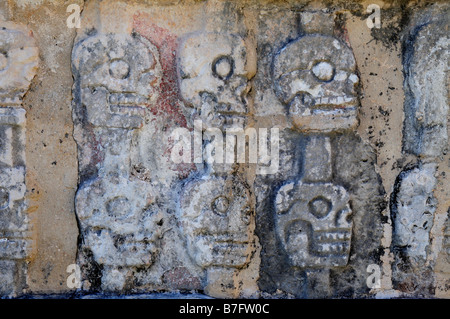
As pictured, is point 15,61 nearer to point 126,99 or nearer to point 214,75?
point 126,99

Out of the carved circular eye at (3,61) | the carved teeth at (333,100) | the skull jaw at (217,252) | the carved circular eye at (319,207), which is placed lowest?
the skull jaw at (217,252)

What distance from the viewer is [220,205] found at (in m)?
3.20

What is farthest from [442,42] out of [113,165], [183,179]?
[113,165]

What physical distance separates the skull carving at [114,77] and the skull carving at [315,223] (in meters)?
0.82

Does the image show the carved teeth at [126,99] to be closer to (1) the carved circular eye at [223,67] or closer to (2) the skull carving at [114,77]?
(2) the skull carving at [114,77]

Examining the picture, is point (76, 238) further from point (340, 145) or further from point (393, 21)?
point (393, 21)

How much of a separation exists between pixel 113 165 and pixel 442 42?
1668 mm

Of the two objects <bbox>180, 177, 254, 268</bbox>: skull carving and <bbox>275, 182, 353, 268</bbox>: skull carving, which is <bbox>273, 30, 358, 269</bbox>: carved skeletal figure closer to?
<bbox>275, 182, 353, 268</bbox>: skull carving

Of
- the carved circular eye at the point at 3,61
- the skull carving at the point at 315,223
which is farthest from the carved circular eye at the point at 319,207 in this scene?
the carved circular eye at the point at 3,61

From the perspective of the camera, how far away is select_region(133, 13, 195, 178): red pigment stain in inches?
128

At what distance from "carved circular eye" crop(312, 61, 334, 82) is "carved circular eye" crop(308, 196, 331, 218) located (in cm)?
57

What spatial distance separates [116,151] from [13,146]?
498mm

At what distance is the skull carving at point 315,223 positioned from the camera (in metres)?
3.22

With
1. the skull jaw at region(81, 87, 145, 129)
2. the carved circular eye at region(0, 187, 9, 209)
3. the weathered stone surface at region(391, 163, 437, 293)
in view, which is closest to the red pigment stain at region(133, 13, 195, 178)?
the skull jaw at region(81, 87, 145, 129)
